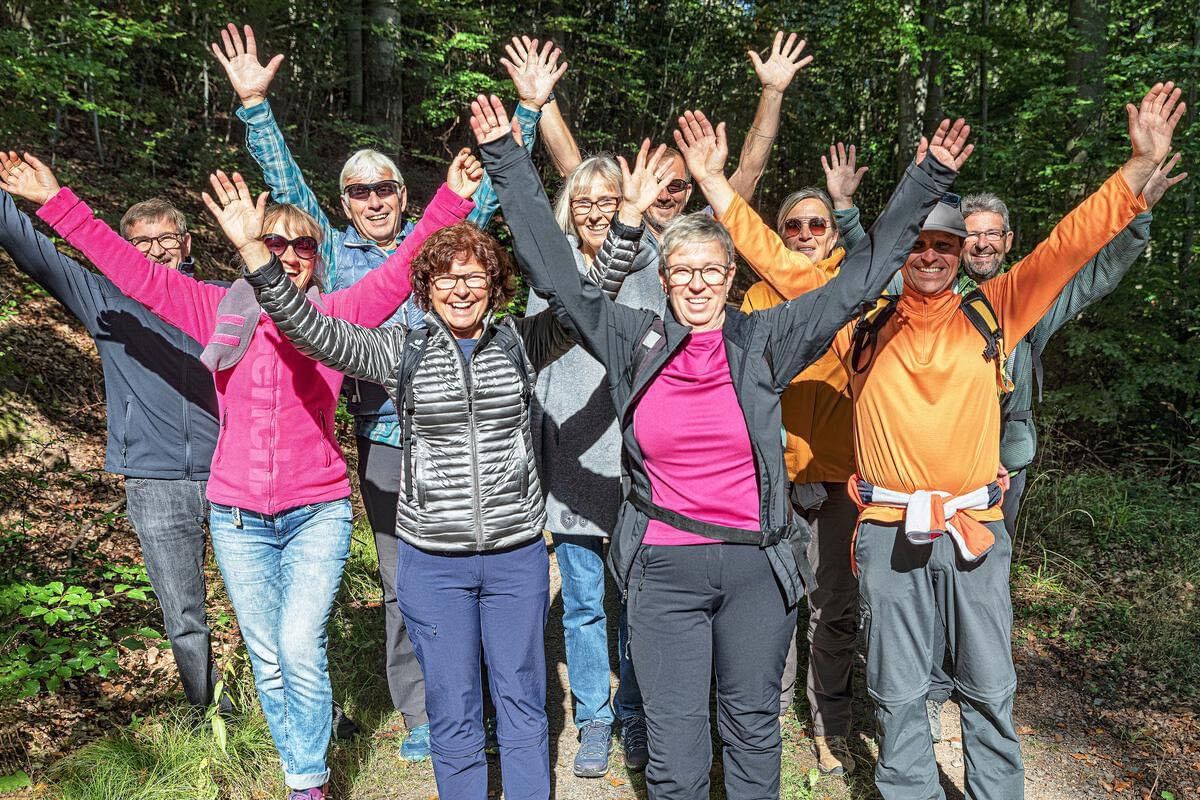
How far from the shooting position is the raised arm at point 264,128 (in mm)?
3363

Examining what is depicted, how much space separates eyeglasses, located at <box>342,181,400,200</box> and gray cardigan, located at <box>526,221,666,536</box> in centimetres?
84

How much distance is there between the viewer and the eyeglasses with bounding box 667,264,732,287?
279 cm

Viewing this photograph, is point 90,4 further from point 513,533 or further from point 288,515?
point 513,533

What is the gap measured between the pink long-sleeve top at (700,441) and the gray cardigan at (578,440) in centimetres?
89

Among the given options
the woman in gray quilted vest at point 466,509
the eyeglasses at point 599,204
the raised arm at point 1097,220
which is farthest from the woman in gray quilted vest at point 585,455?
the raised arm at point 1097,220

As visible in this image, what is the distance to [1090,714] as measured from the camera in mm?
4559

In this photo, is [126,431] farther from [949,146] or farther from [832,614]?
[949,146]

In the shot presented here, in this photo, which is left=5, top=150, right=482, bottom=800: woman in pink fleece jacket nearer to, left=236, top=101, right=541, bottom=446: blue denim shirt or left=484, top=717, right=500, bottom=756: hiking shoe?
left=236, top=101, right=541, bottom=446: blue denim shirt

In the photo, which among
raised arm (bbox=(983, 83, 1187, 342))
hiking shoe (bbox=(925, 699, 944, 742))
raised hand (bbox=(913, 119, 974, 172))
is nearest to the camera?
raised hand (bbox=(913, 119, 974, 172))

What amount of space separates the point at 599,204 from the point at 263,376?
1536mm

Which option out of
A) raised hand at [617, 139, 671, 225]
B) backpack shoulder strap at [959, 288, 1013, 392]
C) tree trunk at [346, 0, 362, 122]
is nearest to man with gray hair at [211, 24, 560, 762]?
raised hand at [617, 139, 671, 225]

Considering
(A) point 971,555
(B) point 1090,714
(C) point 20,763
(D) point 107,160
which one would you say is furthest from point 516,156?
(D) point 107,160

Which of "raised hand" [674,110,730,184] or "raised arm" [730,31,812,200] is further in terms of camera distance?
"raised arm" [730,31,812,200]

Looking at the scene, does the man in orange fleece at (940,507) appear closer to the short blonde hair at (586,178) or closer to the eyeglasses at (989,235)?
the eyeglasses at (989,235)
